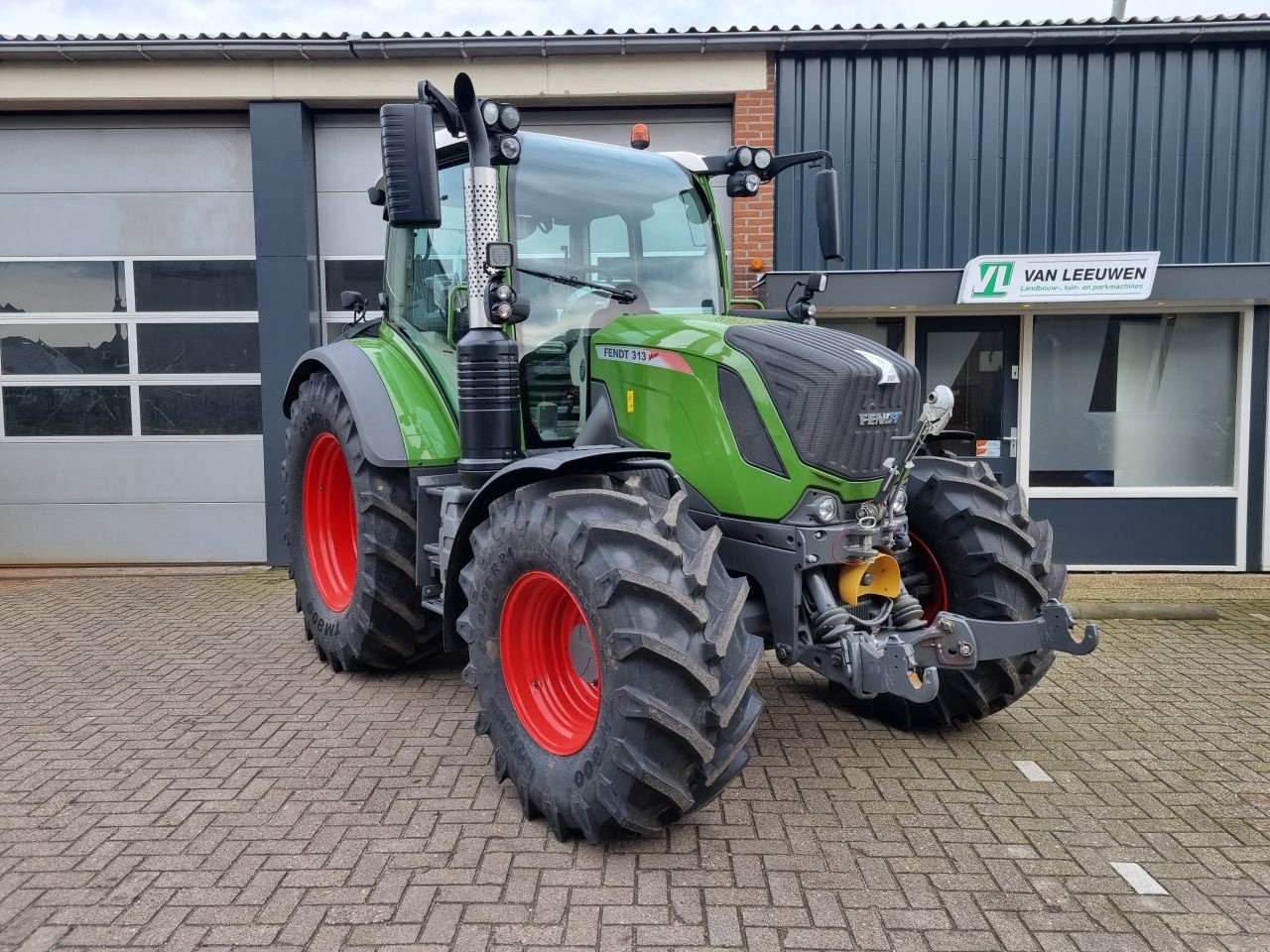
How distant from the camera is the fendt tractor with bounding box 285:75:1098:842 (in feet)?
9.47

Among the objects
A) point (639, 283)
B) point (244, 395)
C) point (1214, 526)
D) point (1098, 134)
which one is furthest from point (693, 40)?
point (1214, 526)

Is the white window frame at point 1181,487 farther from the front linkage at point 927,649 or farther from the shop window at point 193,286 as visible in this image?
the shop window at point 193,286

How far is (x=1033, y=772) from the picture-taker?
374 centimetres

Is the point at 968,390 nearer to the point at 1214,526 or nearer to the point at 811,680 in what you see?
the point at 1214,526

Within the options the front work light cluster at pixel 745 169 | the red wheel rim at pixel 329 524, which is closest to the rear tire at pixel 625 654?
the front work light cluster at pixel 745 169

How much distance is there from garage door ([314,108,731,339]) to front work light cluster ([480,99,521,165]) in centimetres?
418

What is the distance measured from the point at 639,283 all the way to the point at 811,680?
2.25 m

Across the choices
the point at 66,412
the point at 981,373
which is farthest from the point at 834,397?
the point at 66,412

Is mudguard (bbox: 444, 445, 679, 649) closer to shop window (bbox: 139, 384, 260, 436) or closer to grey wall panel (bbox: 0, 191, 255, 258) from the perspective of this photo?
shop window (bbox: 139, 384, 260, 436)

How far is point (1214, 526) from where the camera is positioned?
7.61 meters

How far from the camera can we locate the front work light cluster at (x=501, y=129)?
3535 millimetres

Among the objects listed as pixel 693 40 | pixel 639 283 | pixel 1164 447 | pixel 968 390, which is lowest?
pixel 1164 447

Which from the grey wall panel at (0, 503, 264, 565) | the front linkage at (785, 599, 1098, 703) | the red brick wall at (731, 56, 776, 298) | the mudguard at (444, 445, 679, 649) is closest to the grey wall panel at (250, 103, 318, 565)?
the grey wall panel at (0, 503, 264, 565)

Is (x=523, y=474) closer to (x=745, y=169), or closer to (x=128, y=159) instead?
(x=745, y=169)
